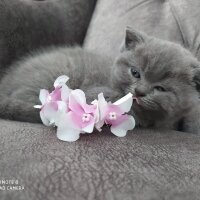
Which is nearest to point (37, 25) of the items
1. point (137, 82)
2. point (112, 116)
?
point (137, 82)

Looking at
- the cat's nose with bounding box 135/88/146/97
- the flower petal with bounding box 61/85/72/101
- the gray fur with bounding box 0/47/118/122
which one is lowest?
the gray fur with bounding box 0/47/118/122

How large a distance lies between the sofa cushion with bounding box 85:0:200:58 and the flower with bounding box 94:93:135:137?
0.65 metres

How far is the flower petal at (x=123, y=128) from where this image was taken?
1.13 meters

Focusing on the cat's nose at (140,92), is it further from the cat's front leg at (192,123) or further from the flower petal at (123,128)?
the cat's front leg at (192,123)

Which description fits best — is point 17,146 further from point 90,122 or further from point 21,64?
point 21,64

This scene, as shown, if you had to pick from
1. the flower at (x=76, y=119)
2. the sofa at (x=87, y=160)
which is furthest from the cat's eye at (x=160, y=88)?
the flower at (x=76, y=119)

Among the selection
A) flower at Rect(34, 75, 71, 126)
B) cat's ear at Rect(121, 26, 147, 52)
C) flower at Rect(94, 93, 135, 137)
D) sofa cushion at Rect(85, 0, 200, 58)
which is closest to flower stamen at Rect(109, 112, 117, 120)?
flower at Rect(94, 93, 135, 137)

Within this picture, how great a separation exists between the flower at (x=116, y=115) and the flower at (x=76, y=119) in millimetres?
27

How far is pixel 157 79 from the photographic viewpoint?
4.21ft

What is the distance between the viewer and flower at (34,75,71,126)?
45.0 inches

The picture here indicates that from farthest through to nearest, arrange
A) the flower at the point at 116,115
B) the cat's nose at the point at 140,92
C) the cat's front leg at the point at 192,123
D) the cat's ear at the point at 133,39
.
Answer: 1. the cat's front leg at the point at 192,123
2. the cat's ear at the point at 133,39
3. the cat's nose at the point at 140,92
4. the flower at the point at 116,115

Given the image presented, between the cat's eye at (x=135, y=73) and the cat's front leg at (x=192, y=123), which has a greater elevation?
the cat's eye at (x=135, y=73)

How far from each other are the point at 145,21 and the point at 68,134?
1.00 m

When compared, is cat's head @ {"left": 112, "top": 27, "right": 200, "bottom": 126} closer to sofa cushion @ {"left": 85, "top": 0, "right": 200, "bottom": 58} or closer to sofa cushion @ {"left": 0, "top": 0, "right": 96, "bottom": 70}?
sofa cushion @ {"left": 85, "top": 0, "right": 200, "bottom": 58}
